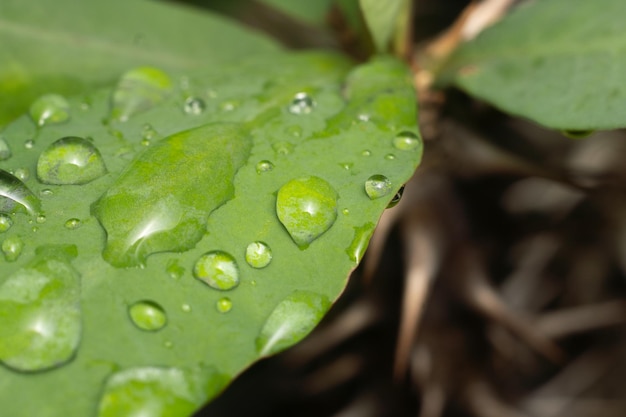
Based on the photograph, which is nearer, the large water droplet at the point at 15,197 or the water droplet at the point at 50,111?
the large water droplet at the point at 15,197

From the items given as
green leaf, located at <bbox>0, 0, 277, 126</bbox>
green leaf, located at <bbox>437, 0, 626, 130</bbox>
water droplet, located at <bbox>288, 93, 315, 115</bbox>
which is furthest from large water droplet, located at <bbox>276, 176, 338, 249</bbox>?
green leaf, located at <bbox>0, 0, 277, 126</bbox>

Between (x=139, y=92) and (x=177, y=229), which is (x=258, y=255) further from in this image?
(x=139, y=92)

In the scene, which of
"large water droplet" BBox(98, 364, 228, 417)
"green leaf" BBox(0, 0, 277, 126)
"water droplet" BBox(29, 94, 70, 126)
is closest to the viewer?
"large water droplet" BBox(98, 364, 228, 417)

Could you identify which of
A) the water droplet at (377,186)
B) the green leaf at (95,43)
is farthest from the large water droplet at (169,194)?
the green leaf at (95,43)

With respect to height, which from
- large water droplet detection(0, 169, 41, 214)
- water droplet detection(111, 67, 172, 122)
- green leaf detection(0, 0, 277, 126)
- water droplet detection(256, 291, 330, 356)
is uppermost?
green leaf detection(0, 0, 277, 126)

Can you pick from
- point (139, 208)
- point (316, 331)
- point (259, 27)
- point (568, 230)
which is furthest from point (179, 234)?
point (259, 27)

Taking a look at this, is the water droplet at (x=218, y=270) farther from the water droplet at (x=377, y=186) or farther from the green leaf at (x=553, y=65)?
Answer: the green leaf at (x=553, y=65)

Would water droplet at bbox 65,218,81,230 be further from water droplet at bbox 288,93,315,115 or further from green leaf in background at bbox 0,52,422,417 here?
water droplet at bbox 288,93,315,115
